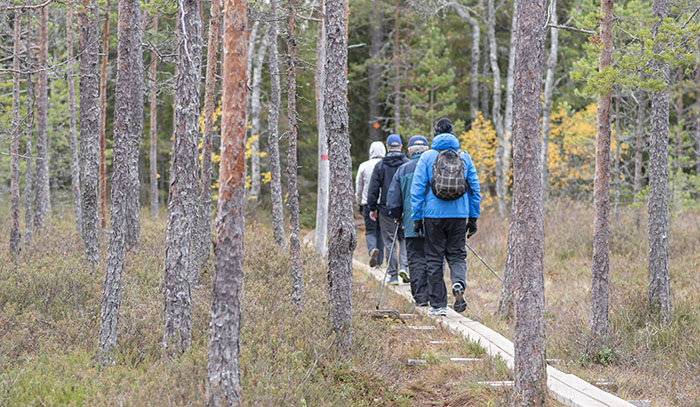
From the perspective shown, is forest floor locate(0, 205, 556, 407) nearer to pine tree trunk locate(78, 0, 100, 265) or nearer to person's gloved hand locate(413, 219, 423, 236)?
pine tree trunk locate(78, 0, 100, 265)

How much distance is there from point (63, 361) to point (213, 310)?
1565 millimetres

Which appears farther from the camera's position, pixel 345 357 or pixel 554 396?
pixel 345 357

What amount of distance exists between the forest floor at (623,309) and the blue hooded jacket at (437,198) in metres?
1.54

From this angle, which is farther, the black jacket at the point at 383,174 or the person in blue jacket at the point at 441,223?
the black jacket at the point at 383,174

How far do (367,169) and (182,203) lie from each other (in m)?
6.27

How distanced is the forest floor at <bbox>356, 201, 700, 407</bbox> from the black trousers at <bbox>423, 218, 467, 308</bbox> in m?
0.69

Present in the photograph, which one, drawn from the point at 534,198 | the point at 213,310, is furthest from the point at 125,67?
the point at 534,198

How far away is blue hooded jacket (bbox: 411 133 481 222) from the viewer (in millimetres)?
7746

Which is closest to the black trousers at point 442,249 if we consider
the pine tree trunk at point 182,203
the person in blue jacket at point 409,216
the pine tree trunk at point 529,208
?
the person in blue jacket at point 409,216

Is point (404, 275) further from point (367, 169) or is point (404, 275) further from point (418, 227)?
point (418, 227)

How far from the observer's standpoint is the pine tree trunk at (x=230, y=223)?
4125mm

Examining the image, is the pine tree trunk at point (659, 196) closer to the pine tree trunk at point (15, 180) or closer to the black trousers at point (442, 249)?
the black trousers at point (442, 249)

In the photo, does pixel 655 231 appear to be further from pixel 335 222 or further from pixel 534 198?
pixel 335 222

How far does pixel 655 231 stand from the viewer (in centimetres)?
739
